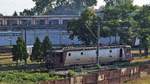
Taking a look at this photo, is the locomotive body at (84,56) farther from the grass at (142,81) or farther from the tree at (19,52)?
the grass at (142,81)

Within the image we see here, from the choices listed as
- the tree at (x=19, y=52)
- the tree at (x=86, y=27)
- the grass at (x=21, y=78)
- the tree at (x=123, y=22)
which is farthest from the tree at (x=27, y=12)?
the grass at (x=21, y=78)

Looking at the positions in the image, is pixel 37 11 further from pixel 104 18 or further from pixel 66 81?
pixel 66 81

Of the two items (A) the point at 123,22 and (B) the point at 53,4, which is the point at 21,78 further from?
(B) the point at 53,4

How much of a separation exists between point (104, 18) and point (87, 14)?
500 cm

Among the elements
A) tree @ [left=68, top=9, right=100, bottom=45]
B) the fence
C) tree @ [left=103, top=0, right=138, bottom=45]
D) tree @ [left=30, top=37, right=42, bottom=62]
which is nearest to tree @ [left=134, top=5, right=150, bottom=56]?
tree @ [left=103, top=0, right=138, bottom=45]

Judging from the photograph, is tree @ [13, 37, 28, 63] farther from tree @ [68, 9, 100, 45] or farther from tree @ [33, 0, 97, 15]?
tree @ [33, 0, 97, 15]

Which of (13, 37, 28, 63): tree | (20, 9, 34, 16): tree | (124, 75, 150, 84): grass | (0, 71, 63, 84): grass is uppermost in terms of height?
(20, 9, 34, 16): tree

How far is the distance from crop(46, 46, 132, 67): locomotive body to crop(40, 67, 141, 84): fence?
8.23 metres

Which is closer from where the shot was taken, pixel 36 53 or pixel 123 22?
pixel 36 53

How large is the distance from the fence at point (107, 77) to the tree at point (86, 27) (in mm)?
21316

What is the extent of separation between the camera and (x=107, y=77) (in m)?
40.8

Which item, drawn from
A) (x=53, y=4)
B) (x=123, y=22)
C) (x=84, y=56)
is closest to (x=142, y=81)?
(x=84, y=56)

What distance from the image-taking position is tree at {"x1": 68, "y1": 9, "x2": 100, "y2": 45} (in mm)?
66562

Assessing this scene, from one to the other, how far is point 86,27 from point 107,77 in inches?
1017
